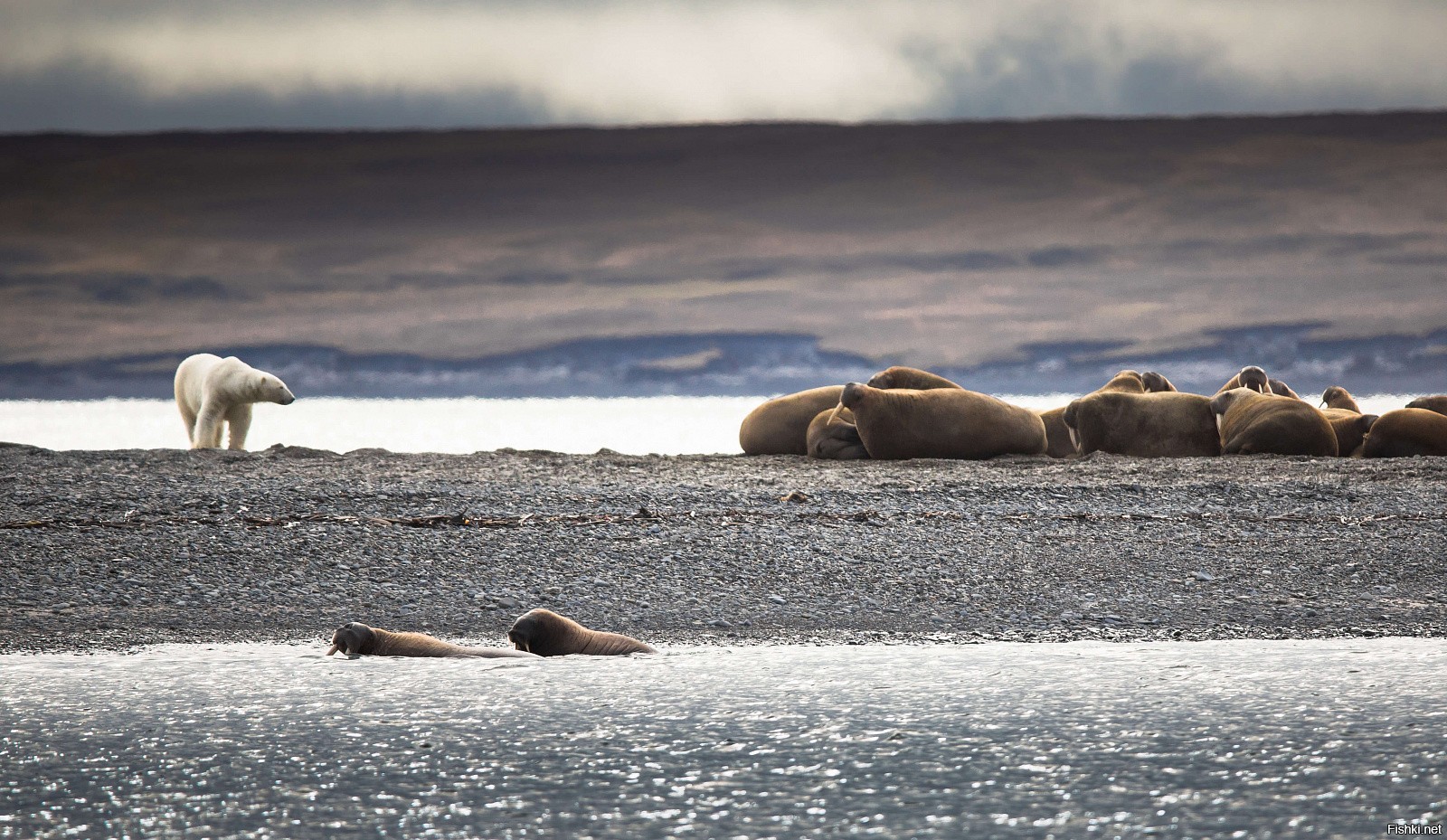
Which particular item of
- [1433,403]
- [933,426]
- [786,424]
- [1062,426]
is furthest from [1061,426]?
[1433,403]

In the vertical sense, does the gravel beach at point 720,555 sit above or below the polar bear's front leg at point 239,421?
below

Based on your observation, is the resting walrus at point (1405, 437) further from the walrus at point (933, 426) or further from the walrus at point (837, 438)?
the walrus at point (837, 438)

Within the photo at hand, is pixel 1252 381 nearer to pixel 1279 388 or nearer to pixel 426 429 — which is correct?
pixel 1279 388

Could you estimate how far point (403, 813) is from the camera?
293cm

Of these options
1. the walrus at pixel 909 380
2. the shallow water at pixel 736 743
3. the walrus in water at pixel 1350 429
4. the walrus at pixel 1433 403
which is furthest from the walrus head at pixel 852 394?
the shallow water at pixel 736 743

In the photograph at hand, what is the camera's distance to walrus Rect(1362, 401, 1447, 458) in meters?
11.2

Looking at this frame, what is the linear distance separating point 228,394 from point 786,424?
220 inches

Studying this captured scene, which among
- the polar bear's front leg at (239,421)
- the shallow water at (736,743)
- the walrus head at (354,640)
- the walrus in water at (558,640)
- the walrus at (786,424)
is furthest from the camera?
the polar bear's front leg at (239,421)

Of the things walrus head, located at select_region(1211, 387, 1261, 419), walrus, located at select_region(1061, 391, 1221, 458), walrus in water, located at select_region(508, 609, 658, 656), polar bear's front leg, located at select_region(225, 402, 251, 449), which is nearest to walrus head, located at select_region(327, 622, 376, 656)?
walrus in water, located at select_region(508, 609, 658, 656)

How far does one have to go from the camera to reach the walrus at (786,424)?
476 inches

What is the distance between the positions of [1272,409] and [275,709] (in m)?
9.77

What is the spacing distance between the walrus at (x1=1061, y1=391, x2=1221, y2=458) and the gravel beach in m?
2.27

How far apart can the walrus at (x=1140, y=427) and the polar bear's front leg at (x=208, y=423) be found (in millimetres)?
8119

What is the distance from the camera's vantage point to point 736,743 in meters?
3.48
